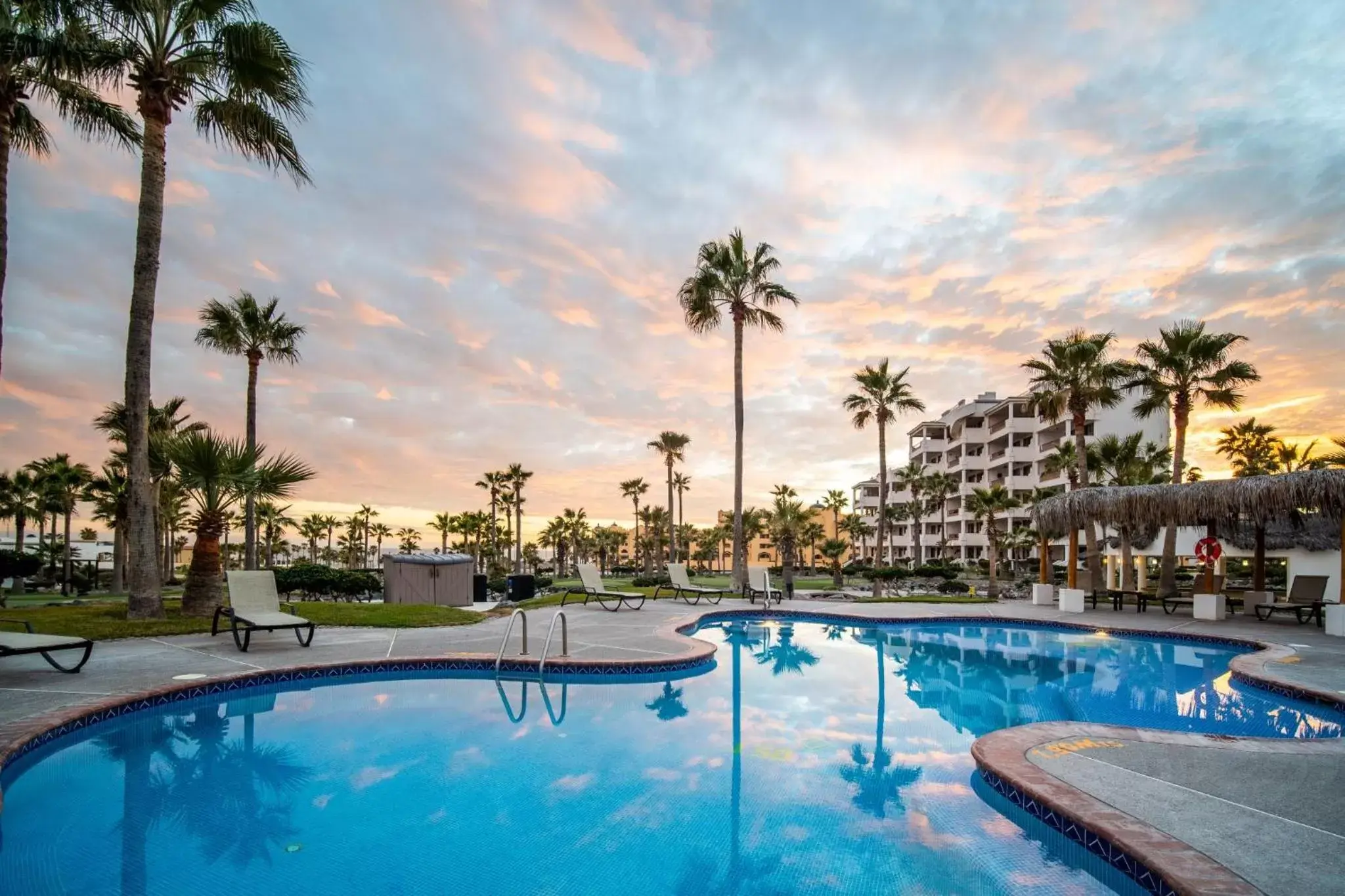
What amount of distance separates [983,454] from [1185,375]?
41.4 metres

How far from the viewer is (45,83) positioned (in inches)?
456

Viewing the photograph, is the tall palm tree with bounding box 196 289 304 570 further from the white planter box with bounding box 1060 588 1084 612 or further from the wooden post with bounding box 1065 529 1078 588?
the wooden post with bounding box 1065 529 1078 588

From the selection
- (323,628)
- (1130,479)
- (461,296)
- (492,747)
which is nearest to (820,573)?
(1130,479)

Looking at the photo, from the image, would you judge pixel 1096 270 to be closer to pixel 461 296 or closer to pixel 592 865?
pixel 461 296

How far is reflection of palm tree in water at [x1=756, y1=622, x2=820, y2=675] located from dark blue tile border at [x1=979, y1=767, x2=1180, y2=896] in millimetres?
5422

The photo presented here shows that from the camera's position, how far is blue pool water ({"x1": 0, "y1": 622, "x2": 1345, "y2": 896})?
379cm

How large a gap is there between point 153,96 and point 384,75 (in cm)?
377

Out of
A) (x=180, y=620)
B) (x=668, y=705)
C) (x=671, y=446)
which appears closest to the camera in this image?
(x=668, y=705)

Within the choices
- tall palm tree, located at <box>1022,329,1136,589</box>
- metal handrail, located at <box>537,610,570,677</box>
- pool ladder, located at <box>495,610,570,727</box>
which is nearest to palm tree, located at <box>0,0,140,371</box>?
pool ladder, located at <box>495,610,570,727</box>

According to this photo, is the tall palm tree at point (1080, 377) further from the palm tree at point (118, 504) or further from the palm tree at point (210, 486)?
the palm tree at point (118, 504)

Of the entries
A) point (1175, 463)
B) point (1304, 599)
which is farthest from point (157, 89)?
point (1175, 463)

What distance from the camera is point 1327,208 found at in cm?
1306

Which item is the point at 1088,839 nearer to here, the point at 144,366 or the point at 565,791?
the point at 565,791

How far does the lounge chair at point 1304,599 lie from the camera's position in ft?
51.1
